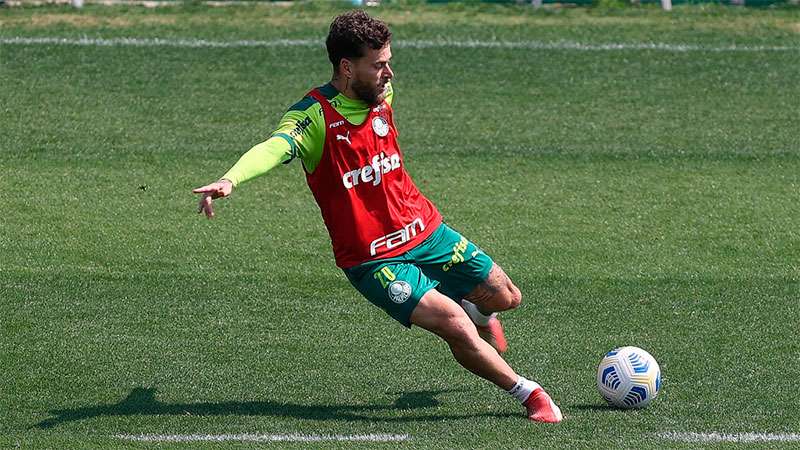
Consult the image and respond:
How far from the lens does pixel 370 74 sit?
759cm

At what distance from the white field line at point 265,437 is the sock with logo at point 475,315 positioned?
1230mm

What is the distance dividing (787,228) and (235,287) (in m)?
4.95

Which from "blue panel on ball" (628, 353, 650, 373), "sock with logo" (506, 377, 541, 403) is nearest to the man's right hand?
"sock with logo" (506, 377, 541, 403)

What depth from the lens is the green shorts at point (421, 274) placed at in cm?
757

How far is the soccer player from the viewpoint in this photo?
7531 mm

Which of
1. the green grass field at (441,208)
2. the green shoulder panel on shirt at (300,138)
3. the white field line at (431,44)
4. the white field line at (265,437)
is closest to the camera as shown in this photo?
the green shoulder panel on shirt at (300,138)

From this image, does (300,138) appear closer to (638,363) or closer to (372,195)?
(372,195)

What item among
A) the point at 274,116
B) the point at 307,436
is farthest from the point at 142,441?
the point at 274,116

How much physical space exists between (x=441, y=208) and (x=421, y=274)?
4827mm

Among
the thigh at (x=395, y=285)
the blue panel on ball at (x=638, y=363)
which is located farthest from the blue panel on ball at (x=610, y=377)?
the thigh at (x=395, y=285)

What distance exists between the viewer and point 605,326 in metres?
9.57

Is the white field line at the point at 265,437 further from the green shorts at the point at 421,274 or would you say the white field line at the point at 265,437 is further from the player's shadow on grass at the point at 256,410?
the green shorts at the point at 421,274

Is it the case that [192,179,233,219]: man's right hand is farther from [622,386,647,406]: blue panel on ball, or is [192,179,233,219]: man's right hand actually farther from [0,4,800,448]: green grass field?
[622,386,647,406]: blue panel on ball

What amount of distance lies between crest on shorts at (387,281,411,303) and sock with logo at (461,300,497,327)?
1.00 meters
